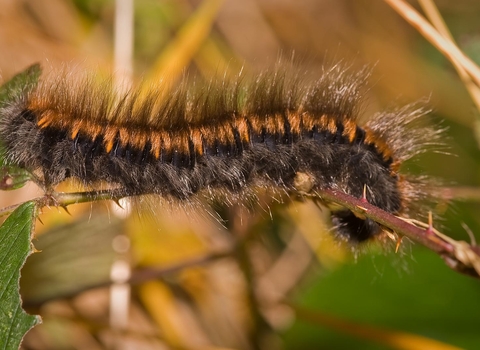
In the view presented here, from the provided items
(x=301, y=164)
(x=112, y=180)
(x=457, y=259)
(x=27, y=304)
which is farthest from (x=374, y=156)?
(x=27, y=304)

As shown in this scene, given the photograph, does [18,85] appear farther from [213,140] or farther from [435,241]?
[435,241]

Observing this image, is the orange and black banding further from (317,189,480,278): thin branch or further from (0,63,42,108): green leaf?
(317,189,480,278): thin branch

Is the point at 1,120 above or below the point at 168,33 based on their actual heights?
below

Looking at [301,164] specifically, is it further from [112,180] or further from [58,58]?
[58,58]

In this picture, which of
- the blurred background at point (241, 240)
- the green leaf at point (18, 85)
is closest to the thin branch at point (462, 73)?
the blurred background at point (241, 240)

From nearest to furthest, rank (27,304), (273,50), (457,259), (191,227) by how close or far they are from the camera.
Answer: (457,259) → (27,304) → (191,227) → (273,50)

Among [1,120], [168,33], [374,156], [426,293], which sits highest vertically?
[168,33]

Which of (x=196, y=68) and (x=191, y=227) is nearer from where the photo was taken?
(x=191, y=227)

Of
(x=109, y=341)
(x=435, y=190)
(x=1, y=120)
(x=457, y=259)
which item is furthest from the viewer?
(x=109, y=341)
